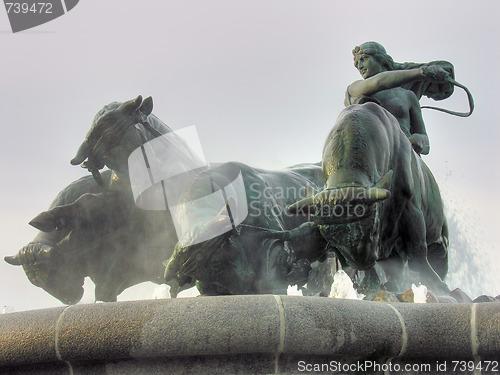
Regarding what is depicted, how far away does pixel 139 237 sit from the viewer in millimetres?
5895

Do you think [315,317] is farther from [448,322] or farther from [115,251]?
[115,251]

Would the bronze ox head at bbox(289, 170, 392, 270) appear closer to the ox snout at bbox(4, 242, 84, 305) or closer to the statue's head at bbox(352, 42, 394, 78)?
the ox snout at bbox(4, 242, 84, 305)

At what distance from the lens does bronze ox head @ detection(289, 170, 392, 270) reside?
12.0 ft

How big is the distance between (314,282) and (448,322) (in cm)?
399

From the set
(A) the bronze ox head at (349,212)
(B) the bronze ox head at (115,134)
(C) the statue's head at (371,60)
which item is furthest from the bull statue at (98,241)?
(C) the statue's head at (371,60)

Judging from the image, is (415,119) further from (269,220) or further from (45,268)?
(45,268)

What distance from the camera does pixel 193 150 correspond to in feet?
17.9

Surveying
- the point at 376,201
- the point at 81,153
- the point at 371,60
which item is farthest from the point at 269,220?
the point at 371,60

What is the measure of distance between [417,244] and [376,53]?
330cm

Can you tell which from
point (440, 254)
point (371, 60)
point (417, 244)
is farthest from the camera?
point (371, 60)

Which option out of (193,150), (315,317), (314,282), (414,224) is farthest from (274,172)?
(315,317)

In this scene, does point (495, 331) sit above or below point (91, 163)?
below

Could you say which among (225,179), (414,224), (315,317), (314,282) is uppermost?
(225,179)

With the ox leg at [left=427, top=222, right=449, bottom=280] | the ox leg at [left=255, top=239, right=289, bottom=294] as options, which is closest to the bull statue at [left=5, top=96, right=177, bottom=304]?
the ox leg at [left=255, top=239, right=289, bottom=294]
